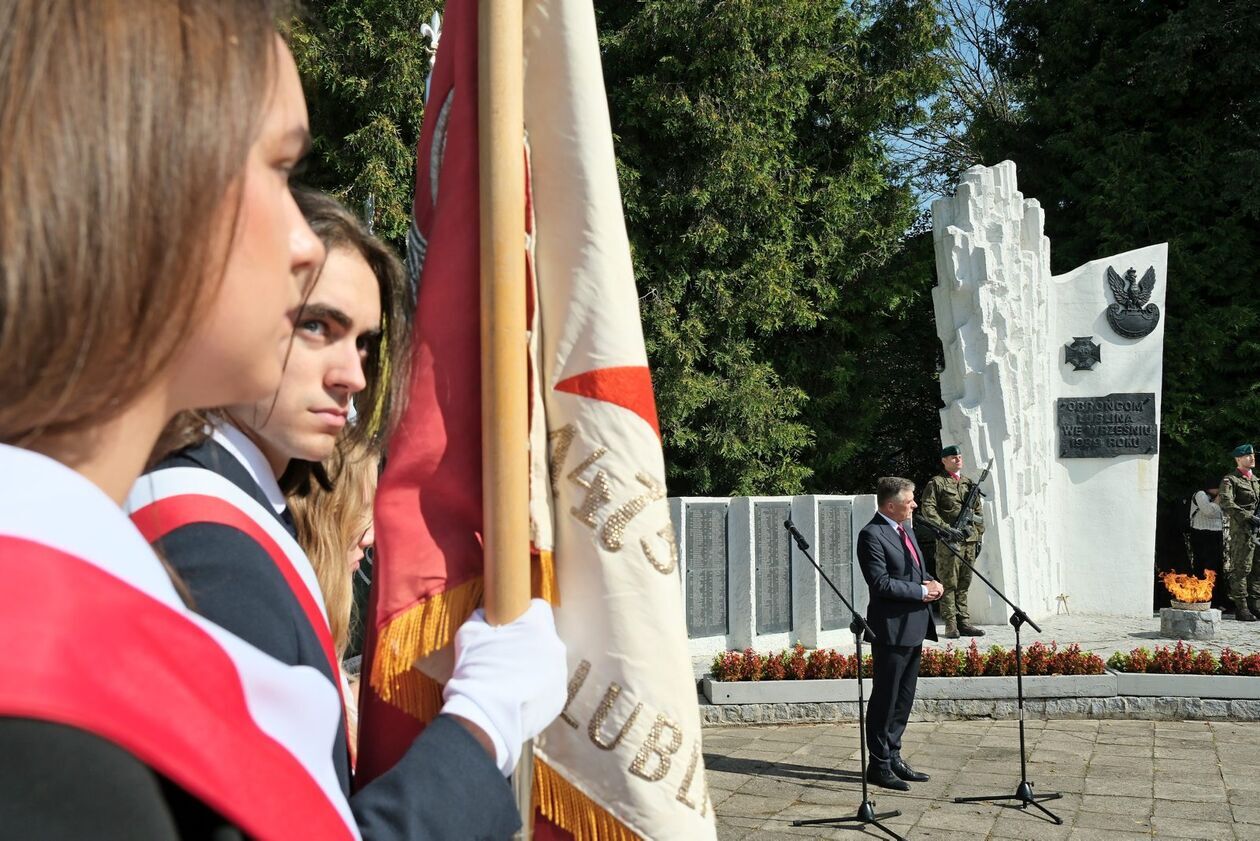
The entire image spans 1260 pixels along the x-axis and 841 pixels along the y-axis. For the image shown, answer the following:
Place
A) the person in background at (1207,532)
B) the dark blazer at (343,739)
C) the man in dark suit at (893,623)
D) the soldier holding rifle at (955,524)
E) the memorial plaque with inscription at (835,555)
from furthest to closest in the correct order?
the person in background at (1207,532) < the soldier holding rifle at (955,524) < the memorial plaque with inscription at (835,555) < the man in dark suit at (893,623) < the dark blazer at (343,739)

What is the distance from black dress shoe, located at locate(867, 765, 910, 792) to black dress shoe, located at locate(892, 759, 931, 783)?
38 millimetres

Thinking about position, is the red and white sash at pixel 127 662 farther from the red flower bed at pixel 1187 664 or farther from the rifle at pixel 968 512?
the rifle at pixel 968 512

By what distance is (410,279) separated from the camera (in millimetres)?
1817

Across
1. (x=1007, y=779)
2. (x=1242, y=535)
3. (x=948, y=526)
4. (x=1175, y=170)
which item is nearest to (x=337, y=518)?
(x=1007, y=779)

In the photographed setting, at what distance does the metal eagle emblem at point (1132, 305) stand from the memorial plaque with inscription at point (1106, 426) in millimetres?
798

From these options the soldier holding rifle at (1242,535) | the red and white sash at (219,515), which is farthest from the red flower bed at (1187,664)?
the red and white sash at (219,515)

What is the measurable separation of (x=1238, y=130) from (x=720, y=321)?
8.91 m

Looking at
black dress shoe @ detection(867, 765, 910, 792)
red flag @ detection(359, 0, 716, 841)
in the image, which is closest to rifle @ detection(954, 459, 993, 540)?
black dress shoe @ detection(867, 765, 910, 792)

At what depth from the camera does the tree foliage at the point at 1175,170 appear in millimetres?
16281

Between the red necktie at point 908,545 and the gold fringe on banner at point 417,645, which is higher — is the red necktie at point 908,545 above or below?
below

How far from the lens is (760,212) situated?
1583cm

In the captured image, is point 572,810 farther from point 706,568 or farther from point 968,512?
point 968,512

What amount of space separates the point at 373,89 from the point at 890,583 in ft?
33.5

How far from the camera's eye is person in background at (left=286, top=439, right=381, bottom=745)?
170cm
